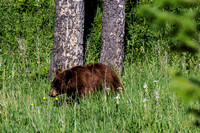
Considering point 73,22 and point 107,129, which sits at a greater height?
point 73,22

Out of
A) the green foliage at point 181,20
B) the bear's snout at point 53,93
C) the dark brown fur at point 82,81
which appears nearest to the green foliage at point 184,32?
the green foliage at point 181,20

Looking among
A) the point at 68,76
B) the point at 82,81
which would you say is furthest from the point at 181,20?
the point at 68,76

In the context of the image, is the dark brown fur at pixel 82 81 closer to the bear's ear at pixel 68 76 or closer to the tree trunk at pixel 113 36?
the bear's ear at pixel 68 76

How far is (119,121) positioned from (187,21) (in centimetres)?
230

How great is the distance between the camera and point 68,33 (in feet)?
19.5

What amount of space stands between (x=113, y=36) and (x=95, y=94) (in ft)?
8.03

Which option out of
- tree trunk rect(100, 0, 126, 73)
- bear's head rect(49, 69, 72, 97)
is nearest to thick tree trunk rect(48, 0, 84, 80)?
tree trunk rect(100, 0, 126, 73)

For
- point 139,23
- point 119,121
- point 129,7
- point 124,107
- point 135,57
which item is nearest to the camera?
point 119,121

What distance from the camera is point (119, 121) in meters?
3.23

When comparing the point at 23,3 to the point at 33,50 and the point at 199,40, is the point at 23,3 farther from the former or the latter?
the point at 199,40

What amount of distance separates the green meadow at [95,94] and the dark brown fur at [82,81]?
0.16 metres

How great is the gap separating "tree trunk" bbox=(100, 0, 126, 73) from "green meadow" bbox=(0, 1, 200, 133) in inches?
10.7

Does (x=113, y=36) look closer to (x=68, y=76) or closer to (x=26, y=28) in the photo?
(x=68, y=76)

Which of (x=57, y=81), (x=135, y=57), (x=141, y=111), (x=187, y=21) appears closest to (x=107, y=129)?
(x=141, y=111)
